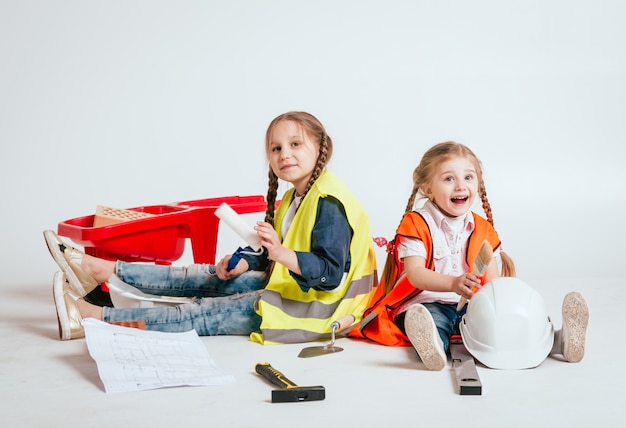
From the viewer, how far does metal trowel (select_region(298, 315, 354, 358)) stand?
2502 mm

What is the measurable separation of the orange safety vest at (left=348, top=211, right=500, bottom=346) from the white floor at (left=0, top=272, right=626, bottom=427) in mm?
54

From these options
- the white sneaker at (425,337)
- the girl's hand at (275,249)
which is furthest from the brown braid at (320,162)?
the white sneaker at (425,337)

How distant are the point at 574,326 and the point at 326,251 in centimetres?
74

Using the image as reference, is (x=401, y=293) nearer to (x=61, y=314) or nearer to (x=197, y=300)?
(x=197, y=300)

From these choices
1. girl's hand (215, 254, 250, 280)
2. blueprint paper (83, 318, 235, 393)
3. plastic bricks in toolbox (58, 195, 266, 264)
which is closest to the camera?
blueprint paper (83, 318, 235, 393)

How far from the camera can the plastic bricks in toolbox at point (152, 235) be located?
3014 mm


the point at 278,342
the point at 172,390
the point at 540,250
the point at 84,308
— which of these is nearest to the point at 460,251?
the point at 278,342

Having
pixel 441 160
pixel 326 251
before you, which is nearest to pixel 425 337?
pixel 326 251

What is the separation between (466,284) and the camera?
2430mm

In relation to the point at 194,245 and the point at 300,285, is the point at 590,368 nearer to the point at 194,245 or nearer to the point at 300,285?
the point at 300,285

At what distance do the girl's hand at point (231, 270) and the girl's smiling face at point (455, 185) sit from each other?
0.67 meters

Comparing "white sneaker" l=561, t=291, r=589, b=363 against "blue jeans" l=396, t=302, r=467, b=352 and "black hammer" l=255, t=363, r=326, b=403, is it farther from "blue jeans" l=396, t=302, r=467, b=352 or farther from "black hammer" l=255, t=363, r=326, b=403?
"black hammer" l=255, t=363, r=326, b=403

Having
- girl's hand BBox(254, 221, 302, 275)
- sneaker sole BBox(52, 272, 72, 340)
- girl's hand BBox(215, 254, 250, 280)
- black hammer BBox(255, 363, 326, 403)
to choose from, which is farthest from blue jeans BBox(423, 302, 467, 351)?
sneaker sole BBox(52, 272, 72, 340)

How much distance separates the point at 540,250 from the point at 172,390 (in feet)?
7.69
